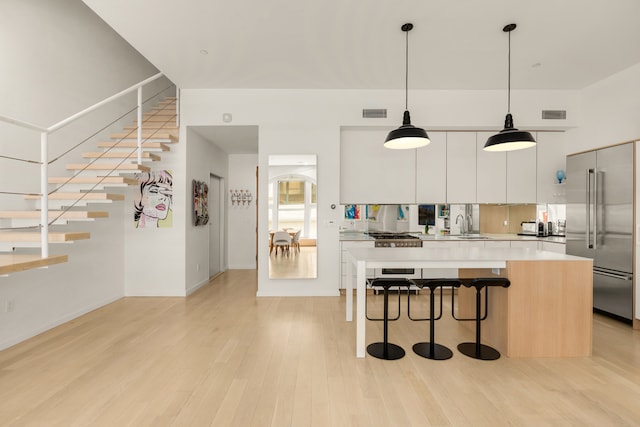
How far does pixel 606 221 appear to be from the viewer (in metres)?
4.01

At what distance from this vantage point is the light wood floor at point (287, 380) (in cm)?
207

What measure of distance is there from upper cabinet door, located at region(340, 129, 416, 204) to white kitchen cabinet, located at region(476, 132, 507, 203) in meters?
1.05

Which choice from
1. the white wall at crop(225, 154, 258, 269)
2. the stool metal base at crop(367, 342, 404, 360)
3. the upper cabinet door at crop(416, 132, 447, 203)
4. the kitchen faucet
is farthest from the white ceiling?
the stool metal base at crop(367, 342, 404, 360)

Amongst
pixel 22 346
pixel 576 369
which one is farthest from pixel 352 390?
pixel 22 346

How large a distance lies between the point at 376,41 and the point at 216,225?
14.9 feet

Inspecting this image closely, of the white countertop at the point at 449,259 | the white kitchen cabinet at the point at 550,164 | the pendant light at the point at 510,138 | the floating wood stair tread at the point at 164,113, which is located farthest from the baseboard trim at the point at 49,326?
the white kitchen cabinet at the point at 550,164

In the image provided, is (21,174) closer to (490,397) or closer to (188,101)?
(188,101)

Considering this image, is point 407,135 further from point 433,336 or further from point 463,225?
point 463,225

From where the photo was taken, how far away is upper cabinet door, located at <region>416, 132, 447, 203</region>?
533cm

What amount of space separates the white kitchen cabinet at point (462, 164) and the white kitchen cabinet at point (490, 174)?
8 centimetres

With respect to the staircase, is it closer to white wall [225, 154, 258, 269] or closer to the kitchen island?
white wall [225, 154, 258, 269]

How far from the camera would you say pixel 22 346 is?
314 cm

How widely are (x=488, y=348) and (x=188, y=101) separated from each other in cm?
498

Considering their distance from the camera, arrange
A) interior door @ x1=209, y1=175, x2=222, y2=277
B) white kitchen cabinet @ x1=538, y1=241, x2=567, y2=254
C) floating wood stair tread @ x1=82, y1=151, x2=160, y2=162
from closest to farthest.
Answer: floating wood stair tread @ x1=82, y1=151, x2=160, y2=162 < white kitchen cabinet @ x1=538, y1=241, x2=567, y2=254 < interior door @ x1=209, y1=175, x2=222, y2=277
